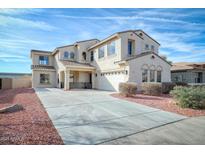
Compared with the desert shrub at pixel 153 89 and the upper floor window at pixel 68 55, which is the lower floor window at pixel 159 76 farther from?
the upper floor window at pixel 68 55

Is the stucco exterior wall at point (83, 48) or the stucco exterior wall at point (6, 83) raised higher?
the stucco exterior wall at point (83, 48)

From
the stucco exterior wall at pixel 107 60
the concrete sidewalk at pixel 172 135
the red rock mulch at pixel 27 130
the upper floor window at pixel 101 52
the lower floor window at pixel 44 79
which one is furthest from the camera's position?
the lower floor window at pixel 44 79

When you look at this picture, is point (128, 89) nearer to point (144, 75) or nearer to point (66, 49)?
point (144, 75)

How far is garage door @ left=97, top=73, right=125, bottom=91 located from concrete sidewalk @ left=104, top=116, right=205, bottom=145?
1083cm

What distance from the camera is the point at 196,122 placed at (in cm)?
663

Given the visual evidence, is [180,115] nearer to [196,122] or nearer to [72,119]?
[196,122]

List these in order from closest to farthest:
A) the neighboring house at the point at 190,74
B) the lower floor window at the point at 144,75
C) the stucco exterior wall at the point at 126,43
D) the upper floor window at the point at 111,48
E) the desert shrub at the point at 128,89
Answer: the desert shrub at the point at 128,89, the lower floor window at the point at 144,75, the stucco exterior wall at the point at 126,43, the upper floor window at the point at 111,48, the neighboring house at the point at 190,74

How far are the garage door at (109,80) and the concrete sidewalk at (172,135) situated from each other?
35.5ft

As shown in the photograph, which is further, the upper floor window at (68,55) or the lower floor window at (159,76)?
the upper floor window at (68,55)

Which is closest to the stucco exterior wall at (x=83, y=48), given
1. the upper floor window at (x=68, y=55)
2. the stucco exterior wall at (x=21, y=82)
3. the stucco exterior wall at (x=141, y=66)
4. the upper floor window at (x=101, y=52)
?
the upper floor window at (x=68, y=55)

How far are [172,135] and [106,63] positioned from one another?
15.2 metres

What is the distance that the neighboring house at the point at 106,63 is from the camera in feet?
55.8

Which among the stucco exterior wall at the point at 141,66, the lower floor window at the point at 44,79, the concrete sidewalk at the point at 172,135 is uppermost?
the stucco exterior wall at the point at 141,66

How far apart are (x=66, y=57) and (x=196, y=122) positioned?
19.9 meters
